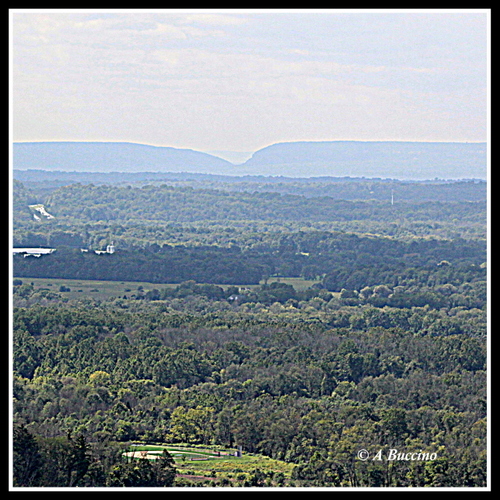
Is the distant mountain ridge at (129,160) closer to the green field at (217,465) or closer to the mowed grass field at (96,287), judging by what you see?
the mowed grass field at (96,287)

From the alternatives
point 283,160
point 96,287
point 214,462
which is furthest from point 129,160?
point 214,462

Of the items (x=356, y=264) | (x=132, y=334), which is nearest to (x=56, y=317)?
(x=132, y=334)

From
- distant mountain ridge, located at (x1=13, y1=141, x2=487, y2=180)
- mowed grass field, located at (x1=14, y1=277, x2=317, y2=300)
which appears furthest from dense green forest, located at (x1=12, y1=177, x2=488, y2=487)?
distant mountain ridge, located at (x1=13, y1=141, x2=487, y2=180)
